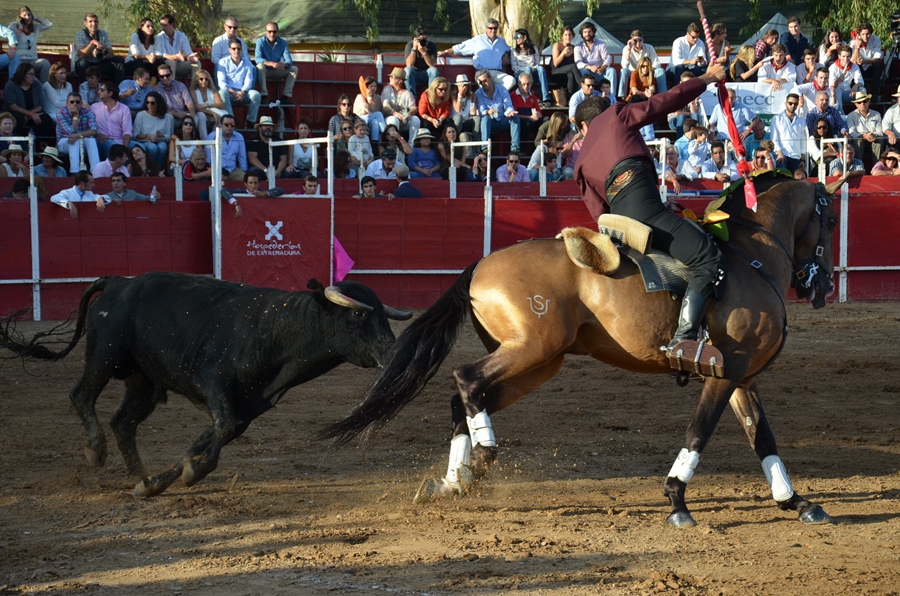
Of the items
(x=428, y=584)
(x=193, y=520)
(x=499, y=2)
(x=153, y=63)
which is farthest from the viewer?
(x=499, y=2)

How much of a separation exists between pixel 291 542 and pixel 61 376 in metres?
5.28

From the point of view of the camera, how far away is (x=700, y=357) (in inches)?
211

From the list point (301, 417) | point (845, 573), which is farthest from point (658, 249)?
point (301, 417)

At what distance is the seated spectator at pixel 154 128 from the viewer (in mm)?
14500

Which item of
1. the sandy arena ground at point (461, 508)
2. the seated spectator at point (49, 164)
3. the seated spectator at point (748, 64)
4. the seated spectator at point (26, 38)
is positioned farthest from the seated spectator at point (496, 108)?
the sandy arena ground at point (461, 508)

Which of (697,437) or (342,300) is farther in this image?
(342,300)

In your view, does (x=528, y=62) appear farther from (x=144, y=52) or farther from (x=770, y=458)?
(x=770, y=458)

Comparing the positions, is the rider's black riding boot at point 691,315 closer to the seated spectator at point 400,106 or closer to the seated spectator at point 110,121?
the seated spectator at point 110,121

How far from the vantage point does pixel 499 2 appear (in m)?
23.5

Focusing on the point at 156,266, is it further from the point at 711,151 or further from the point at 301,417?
the point at 711,151

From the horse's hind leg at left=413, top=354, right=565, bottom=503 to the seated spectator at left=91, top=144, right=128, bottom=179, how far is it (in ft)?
30.7

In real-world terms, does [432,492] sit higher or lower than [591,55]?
lower

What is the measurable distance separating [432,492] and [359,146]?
10.4 metres

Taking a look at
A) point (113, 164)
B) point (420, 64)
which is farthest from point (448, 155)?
point (113, 164)
